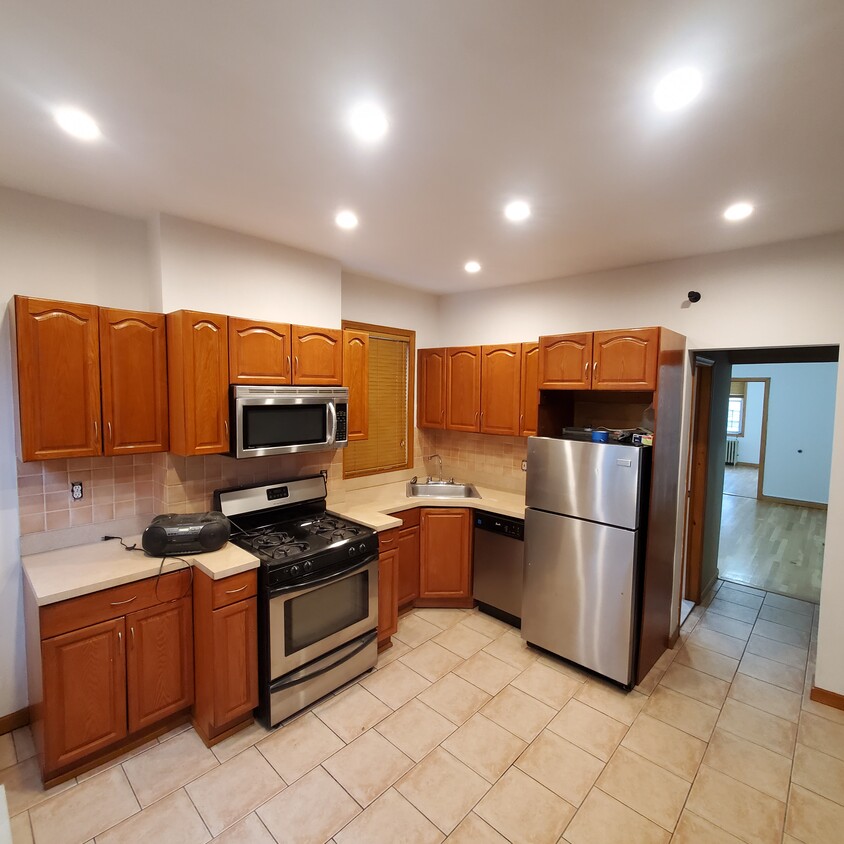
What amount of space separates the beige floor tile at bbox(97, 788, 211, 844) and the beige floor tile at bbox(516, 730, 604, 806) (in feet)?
4.69

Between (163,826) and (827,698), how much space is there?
351 centimetres

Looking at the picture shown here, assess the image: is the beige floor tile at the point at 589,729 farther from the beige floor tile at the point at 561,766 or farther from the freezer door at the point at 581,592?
the freezer door at the point at 581,592

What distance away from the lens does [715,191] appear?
2029 millimetres

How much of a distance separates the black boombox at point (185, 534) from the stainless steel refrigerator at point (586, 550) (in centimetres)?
194

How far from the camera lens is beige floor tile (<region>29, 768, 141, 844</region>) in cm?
180

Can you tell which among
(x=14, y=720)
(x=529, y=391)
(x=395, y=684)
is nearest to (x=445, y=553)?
(x=395, y=684)

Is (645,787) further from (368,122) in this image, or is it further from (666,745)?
(368,122)

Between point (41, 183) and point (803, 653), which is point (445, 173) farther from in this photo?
point (803, 653)

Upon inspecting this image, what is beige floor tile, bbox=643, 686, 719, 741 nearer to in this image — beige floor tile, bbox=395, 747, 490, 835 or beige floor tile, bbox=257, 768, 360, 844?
beige floor tile, bbox=395, 747, 490, 835

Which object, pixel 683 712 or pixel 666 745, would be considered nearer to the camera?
pixel 666 745

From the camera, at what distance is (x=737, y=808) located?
198cm

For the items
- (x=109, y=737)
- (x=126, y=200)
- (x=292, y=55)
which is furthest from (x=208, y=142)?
(x=109, y=737)

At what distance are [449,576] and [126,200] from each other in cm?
324

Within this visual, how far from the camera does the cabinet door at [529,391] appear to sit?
11.3ft
